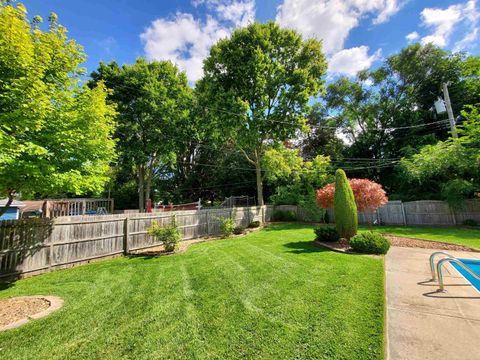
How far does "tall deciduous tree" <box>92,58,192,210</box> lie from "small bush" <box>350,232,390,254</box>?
18.2 m

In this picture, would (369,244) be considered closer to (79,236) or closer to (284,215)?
(79,236)

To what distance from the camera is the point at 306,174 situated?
21.1 meters

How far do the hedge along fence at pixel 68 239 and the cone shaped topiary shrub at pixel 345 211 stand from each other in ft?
24.4

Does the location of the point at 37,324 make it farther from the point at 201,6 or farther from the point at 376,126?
the point at 376,126

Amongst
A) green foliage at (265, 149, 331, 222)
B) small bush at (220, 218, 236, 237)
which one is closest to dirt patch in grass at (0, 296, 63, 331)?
small bush at (220, 218, 236, 237)

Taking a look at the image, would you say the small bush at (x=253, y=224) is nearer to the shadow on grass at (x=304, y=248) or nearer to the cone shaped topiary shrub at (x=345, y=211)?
the shadow on grass at (x=304, y=248)

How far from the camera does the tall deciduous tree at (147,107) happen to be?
1970cm

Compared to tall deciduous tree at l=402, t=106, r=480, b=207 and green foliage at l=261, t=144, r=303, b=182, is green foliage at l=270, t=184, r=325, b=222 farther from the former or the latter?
tall deciduous tree at l=402, t=106, r=480, b=207

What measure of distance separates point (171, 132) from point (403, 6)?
18.3 m

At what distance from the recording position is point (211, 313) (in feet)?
12.8

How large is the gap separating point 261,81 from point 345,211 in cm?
1162

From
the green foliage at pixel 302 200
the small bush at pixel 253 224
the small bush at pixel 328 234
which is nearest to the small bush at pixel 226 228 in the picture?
the small bush at pixel 253 224

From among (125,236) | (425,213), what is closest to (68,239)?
(125,236)

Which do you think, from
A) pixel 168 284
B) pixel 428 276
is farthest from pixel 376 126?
pixel 168 284
